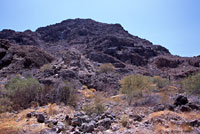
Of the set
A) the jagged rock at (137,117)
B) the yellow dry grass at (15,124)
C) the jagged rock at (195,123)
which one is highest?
the jagged rock at (195,123)

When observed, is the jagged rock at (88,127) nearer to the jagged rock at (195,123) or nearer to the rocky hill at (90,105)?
the rocky hill at (90,105)

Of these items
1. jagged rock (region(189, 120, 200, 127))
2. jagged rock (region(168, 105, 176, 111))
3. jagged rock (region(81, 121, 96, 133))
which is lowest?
jagged rock (region(81, 121, 96, 133))

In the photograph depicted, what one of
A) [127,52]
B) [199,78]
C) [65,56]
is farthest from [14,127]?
[127,52]

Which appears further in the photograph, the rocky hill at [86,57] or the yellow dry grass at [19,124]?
the rocky hill at [86,57]

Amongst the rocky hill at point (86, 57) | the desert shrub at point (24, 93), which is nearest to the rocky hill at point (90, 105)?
the desert shrub at point (24, 93)

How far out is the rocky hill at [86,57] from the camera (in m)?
22.5

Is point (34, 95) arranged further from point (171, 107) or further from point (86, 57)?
point (86, 57)

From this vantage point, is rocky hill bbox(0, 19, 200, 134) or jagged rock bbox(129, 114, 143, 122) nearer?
rocky hill bbox(0, 19, 200, 134)

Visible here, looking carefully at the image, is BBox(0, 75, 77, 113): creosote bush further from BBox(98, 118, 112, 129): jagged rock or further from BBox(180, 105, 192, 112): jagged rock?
BBox(180, 105, 192, 112): jagged rock

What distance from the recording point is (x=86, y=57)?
148ft

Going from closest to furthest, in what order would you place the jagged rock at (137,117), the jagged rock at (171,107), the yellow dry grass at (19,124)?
the yellow dry grass at (19,124) < the jagged rock at (137,117) < the jagged rock at (171,107)

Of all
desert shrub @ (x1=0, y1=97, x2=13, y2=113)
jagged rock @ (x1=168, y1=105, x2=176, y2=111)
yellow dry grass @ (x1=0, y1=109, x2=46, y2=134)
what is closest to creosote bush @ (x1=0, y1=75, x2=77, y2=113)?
desert shrub @ (x1=0, y1=97, x2=13, y2=113)

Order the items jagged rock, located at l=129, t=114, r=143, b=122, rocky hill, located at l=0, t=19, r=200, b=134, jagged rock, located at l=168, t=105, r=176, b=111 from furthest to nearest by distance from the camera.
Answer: jagged rock, located at l=168, t=105, r=176, b=111, jagged rock, located at l=129, t=114, r=143, b=122, rocky hill, located at l=0, t=19, r=200, b=134

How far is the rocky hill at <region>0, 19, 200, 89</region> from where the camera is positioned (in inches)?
884
